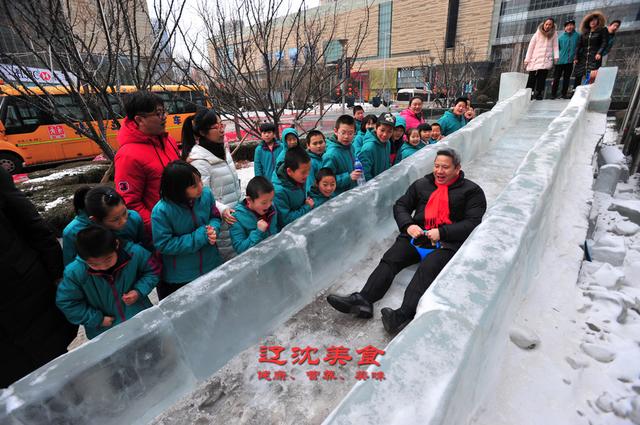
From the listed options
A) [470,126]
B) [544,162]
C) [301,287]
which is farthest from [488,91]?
[301,287]

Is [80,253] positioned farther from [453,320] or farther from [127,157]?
[453,320]

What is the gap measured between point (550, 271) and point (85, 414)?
119 inches

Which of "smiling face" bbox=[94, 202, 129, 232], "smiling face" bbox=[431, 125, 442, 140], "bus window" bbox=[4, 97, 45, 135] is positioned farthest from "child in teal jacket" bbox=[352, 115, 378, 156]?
"bus window" bbox=[4, 97, 45, 135]

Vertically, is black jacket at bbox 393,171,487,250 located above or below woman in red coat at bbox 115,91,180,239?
below

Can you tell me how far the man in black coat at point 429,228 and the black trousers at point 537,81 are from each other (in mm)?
7973

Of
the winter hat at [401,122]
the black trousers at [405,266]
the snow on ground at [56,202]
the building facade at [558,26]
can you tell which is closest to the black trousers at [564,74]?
the winter hat at [401,122]

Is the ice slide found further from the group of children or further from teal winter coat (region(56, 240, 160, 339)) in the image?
teal winter coat (region(56, 240, 160, 339))

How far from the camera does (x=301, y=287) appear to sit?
90.0 inches

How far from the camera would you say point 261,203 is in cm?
225

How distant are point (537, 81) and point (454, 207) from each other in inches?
332

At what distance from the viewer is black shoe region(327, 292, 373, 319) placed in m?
2.12

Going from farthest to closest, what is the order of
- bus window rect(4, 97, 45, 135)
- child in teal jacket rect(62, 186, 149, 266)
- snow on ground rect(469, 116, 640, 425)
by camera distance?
bus window rect(4, 97, 45, 135)
child in teal jacket rect(62, 186, 149, 266)
snow on ground rect(469, 116, 640, 425)

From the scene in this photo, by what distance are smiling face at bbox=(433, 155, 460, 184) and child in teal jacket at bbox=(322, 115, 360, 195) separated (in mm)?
1037

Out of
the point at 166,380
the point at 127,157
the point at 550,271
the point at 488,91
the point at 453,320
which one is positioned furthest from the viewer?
the point at 488,91
